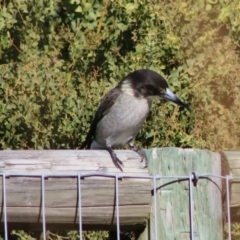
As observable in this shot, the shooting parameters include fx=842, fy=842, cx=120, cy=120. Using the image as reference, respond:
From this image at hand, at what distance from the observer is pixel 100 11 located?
19.5 ft

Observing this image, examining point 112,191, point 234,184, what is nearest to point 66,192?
A: point 112,191

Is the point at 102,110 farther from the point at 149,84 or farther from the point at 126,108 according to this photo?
the point at 149,84

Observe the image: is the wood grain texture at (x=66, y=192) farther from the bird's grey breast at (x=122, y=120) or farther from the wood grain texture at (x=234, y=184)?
the bird's grey breast at (x=122, y=120)

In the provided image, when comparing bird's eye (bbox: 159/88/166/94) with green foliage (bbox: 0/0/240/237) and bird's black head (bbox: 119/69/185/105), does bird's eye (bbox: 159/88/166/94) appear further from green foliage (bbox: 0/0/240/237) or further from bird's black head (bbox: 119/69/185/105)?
green foliage (bbox: 0/0/240/237)

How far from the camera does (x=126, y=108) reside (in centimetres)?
553

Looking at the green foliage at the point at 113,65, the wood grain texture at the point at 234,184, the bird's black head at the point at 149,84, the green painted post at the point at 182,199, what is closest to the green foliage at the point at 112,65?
the green foliage at the point at 113,65

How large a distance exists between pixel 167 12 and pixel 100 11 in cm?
57

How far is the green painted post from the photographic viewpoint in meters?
3.15

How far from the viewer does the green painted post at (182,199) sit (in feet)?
10.3

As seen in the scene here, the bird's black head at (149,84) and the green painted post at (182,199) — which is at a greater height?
the bird's black head at (149,84)

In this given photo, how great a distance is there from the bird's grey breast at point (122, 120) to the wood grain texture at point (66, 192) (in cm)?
231

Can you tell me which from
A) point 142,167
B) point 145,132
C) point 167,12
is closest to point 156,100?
point 145,132

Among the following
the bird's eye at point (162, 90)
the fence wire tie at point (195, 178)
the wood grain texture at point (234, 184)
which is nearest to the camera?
the fence wire tie at point (195, 178)

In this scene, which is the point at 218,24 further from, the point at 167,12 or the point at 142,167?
the point at 142,167
